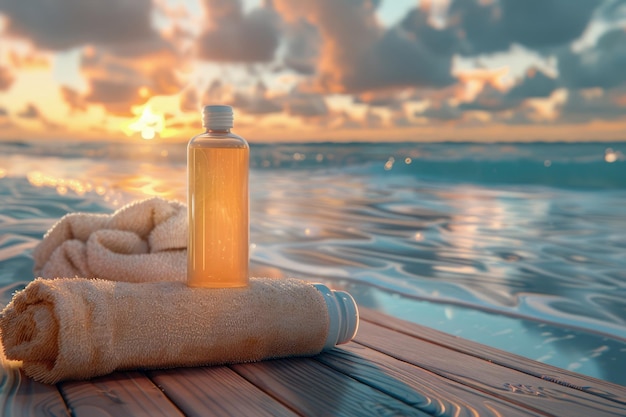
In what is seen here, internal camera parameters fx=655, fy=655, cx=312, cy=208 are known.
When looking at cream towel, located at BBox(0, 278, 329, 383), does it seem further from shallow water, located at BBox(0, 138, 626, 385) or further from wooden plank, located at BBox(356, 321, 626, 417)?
shallow water, located at BBox(0, 138, 626, 385)

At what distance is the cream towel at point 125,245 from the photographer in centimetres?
180

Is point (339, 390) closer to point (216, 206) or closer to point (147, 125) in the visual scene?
point (216, 206)

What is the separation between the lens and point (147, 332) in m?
1.29

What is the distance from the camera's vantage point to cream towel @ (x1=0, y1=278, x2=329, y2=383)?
4.04 ft

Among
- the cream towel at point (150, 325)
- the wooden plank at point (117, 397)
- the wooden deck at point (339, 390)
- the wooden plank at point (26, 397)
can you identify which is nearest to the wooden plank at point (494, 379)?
the wooden deck at point (339, 390)

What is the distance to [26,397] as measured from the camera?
3.90 feet

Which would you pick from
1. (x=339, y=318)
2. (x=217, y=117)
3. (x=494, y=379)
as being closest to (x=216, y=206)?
(x=217, y=117)

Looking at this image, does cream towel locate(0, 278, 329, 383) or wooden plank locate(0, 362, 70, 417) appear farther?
cream towel locate(0, 278, 329, 383)

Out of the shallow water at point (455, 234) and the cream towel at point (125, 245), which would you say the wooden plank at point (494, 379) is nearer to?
the cream towel at point (125, 245)

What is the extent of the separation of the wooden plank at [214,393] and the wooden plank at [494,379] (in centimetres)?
40

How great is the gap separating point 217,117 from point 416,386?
685mm

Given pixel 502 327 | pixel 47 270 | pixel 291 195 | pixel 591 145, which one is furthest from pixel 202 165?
pixel 591 145

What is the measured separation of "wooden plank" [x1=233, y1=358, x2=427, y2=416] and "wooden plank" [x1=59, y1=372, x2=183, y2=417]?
7.5 inches

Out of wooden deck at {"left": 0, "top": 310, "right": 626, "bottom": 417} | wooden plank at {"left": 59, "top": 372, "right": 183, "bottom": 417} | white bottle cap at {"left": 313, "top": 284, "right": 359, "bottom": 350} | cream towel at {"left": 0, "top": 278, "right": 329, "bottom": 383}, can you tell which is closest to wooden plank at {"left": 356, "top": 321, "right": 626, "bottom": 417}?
wooden deck at {"left": 0, "top": 310, "right": 626, "bottom": 417}
